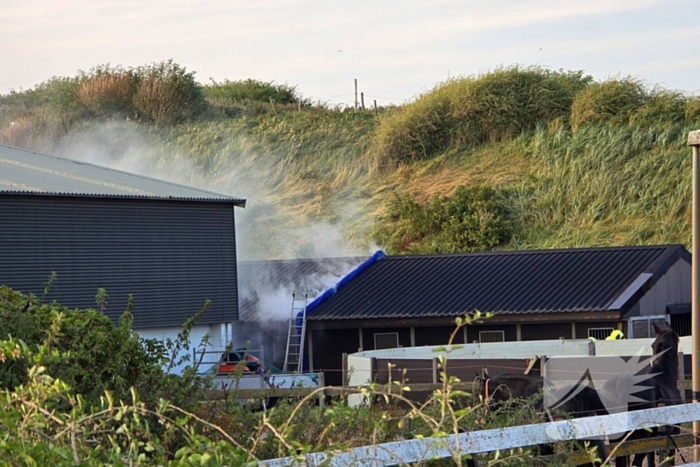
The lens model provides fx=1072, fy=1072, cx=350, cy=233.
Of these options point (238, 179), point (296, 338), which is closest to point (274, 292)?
point (296, 338)

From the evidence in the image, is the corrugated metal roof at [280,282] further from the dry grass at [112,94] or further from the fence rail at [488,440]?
the dry grass at [112,94]

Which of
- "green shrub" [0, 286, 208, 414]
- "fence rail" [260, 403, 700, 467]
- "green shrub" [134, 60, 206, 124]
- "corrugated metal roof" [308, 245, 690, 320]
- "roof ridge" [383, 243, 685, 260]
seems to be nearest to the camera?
"fence rail" [260, 403, 700, 467]

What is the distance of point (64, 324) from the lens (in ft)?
23.9

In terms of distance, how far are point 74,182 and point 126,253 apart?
287cm

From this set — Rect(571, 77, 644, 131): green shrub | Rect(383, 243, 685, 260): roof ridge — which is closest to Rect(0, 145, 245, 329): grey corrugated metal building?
Rect(383, 243, 685, 260): roof ridge

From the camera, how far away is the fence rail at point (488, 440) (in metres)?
4.71

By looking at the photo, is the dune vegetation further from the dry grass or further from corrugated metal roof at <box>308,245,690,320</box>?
corrugated metal roof at <box>308,245,690,320</box>

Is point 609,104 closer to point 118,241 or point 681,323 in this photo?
point 681,323

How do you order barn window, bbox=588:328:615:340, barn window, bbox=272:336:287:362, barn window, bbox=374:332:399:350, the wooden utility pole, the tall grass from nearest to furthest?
the wooden utility pole → barn window, bbox=588:328:615:340 → barn window, bbox=374:332:399:350 → barn window, bbox=272:336:287:362 → the tall grass

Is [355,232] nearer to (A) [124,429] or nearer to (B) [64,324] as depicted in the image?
(B) [64,324]

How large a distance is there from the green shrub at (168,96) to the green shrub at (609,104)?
1040 inches

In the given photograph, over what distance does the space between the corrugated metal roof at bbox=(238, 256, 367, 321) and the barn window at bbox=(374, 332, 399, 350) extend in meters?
2.73

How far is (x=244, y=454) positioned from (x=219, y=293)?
30.7m

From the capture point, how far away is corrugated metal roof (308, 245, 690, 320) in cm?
2795
